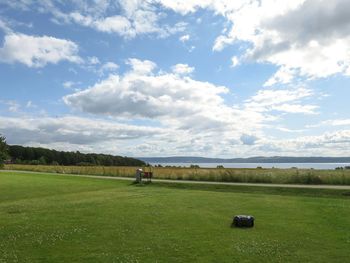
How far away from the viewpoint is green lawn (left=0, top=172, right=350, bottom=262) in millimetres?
11672

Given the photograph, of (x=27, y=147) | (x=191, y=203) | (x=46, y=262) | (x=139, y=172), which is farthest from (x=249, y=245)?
(x=27, y=147)

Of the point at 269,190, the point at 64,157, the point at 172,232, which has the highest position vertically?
the point at 64,157

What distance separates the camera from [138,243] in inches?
518

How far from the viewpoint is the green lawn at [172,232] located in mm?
11672

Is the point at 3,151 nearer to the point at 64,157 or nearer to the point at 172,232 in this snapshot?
the point at 172,232

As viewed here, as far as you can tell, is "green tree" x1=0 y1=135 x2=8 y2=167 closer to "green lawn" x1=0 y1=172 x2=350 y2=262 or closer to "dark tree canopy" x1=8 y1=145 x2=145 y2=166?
"green lawn" x1=0 y1=172 x2=350 y2=262

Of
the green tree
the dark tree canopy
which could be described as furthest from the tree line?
the green tree

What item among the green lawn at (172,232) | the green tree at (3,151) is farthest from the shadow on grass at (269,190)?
the green tree at (3,151)

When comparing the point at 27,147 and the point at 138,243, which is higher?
the point at 27,147

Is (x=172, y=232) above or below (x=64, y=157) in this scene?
below

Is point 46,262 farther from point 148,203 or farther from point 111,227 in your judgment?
point 148,203

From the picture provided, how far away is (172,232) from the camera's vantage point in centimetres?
1489

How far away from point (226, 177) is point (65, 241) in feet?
101

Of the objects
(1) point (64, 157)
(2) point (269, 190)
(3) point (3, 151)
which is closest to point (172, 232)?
(2) point (269, 190)
